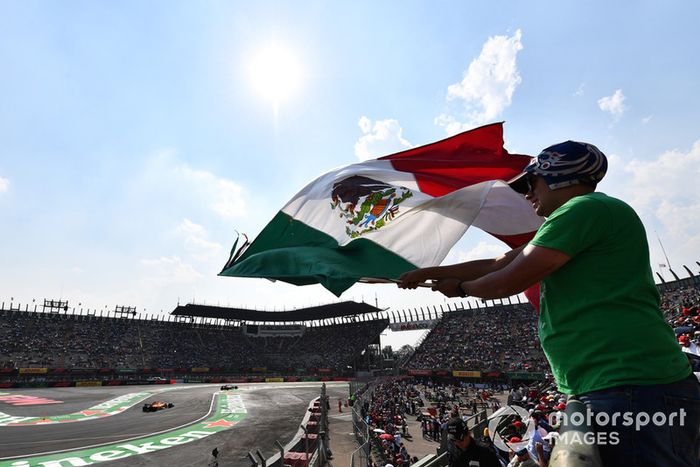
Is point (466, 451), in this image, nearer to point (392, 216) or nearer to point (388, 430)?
point (392, 216)

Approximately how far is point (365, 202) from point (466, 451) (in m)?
2.54

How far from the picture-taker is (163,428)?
1884cm

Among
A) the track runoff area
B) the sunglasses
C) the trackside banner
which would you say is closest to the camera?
the sunglasses

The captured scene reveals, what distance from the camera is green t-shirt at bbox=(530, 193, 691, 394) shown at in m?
1.29

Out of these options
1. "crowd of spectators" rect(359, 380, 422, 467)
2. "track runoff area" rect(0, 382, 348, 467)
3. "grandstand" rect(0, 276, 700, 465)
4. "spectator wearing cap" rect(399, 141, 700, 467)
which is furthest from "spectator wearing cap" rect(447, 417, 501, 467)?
"grandstand" rect(0, 276, 700, 465)

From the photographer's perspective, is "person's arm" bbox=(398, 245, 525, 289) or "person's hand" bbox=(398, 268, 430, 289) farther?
"person's hand" bbox=(398, 268, 430, 289)

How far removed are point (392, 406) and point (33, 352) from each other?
5448 cm

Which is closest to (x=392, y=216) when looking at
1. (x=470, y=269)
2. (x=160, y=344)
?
(x=470, y=269)

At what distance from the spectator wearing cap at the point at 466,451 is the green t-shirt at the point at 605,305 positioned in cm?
192

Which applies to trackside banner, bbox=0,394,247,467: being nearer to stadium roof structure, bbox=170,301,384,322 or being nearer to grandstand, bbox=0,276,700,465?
grandstand, bbox=0,276,700,465

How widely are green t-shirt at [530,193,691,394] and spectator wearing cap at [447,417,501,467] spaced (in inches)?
75.8

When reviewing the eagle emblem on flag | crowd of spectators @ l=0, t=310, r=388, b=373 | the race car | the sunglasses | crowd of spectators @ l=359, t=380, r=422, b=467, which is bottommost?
crowd of spectators @ l=359, t=380, r=422, b=467

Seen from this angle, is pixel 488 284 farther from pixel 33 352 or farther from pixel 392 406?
pixel 33 352

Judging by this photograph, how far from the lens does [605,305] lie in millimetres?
1349
